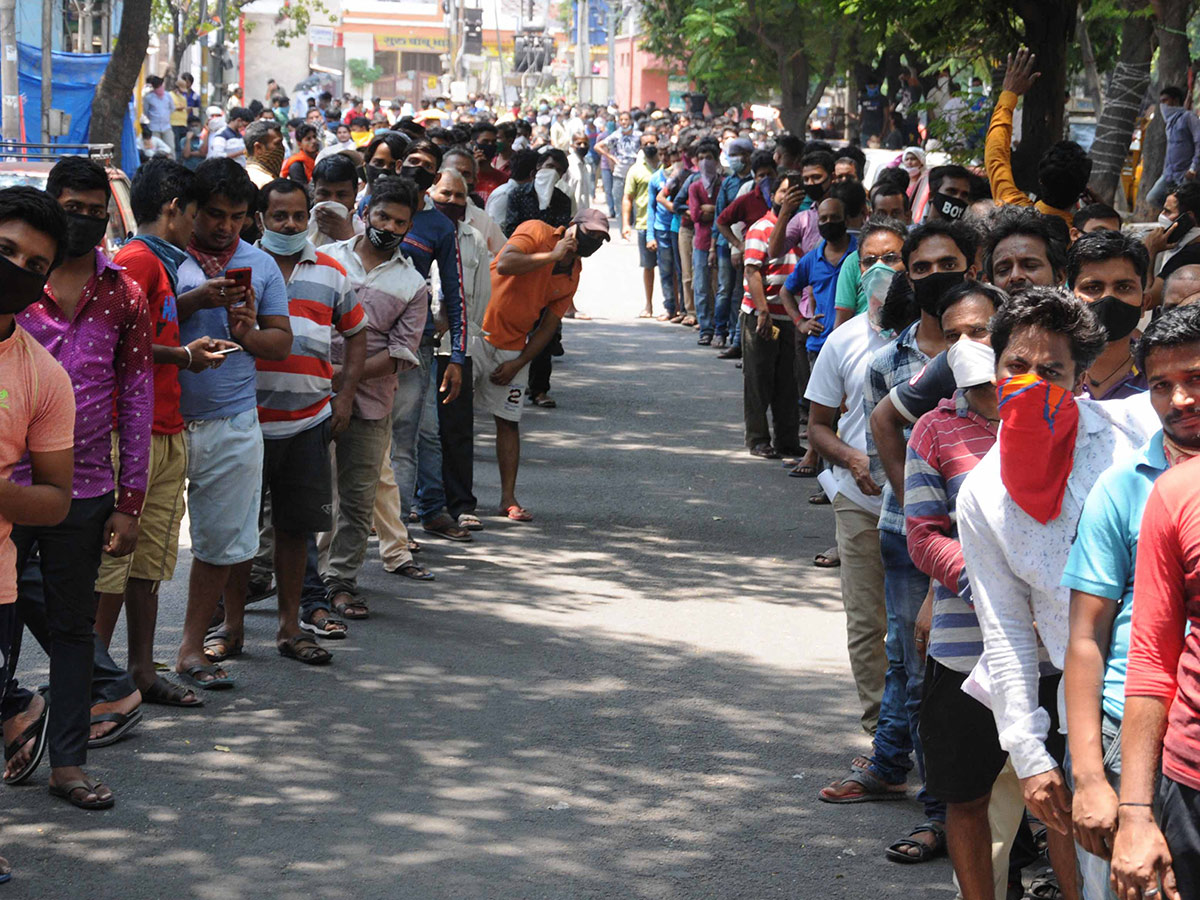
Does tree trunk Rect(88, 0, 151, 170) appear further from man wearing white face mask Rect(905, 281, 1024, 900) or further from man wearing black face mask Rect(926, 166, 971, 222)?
man wearing white face mask Rect(905, 281, 1024, 900)

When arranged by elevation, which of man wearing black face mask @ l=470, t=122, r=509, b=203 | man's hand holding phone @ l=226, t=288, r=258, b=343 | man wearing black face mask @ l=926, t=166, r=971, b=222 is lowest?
man's hand holding phone @ l=226, t=288, r=258, b=343

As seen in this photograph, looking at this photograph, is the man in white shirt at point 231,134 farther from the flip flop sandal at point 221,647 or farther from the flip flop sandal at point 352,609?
the flip flop sandal at point 221,647

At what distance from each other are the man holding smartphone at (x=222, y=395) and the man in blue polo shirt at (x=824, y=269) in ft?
14.2

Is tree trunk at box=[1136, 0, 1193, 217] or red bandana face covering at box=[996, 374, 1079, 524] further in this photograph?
tree trunk at box=[1136, 0, 1193, 217]

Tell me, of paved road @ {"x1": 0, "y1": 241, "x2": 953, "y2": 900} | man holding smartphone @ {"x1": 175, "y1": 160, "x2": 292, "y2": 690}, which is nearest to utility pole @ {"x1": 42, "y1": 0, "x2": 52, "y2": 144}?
paved road @ {"x1": 0, "y1": 241, "x2": 953, "y2": 900}

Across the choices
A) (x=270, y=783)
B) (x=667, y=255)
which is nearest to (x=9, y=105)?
(x=667, y=255)

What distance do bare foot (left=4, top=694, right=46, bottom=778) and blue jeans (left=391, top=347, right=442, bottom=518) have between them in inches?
128

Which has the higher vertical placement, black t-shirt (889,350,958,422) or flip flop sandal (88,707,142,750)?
black t-shirt (889,350,958,422)

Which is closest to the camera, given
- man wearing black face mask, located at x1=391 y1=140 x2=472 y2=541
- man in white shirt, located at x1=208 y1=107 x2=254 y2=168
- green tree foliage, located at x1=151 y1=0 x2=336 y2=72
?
man wearing black face mask, located at x1=391 y1=140 x2=472 y2=541

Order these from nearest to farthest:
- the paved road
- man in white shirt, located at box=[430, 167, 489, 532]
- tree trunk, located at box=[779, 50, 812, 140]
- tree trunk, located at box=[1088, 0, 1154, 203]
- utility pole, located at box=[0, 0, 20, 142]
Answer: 1. the paved road
2. man in white shirt, located at box=[430, 167, 489, 532]
3. tree trunk, located at box=[1088, 0, 1154, 203]
4. utility pole, located at box=[0, 0, 20, 142]
5. tree trunk, located at box=[779, 50, 812, 140]

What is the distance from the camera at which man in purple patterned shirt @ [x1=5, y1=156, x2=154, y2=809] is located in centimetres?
524

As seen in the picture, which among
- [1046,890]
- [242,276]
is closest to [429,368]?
[242,276]

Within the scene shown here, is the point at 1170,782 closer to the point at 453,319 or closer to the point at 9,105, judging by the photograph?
the point at 453,319

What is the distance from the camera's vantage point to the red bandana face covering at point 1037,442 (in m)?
3.61
